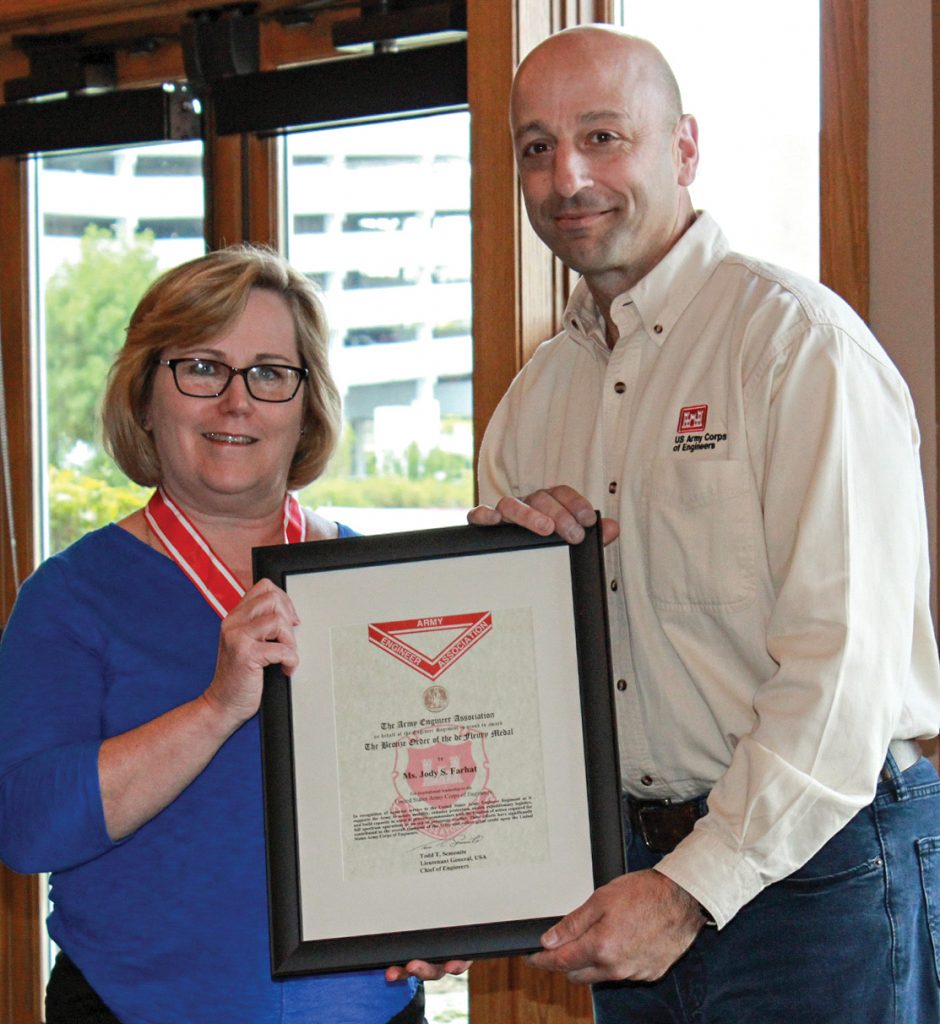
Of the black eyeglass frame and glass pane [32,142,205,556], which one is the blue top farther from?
glass pane [32,142,205,556]

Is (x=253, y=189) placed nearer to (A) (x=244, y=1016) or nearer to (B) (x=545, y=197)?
(B) (x=545, y=197)

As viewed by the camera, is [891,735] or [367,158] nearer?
[891,735]

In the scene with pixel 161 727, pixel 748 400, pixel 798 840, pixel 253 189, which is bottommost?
pixel 798 840

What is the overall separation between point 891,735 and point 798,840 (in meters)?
0.16

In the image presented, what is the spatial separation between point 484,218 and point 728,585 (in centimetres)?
119

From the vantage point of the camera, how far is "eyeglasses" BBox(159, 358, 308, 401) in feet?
5.83

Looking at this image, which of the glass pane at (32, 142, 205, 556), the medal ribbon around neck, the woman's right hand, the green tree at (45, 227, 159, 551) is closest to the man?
the woman's right hand

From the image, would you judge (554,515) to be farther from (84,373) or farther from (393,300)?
(84,373)

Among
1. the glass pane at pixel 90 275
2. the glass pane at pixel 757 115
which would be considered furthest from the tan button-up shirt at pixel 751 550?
the glass pane at pixel 90 275

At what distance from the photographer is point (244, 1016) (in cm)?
165

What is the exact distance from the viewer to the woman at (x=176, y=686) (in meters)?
1.58

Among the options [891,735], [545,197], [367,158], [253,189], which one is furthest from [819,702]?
[253,189]

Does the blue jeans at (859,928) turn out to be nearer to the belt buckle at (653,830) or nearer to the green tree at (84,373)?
the belt buckle at (653,830)

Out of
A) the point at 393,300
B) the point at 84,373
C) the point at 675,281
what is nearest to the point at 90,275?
the point at 84,373
